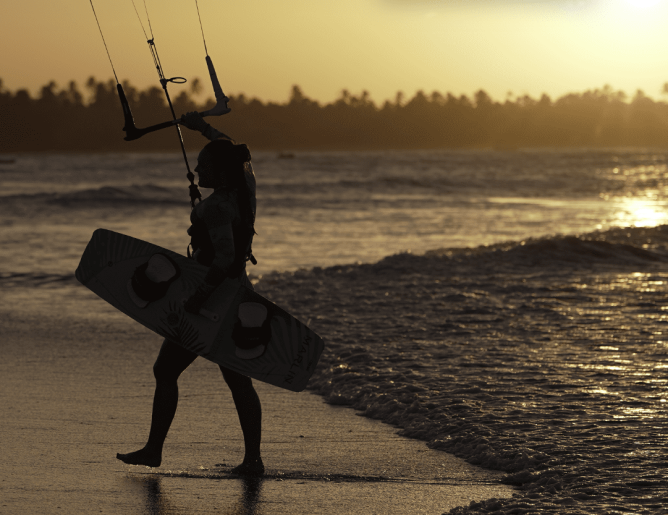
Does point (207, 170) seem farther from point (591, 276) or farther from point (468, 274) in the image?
point (591, 276)

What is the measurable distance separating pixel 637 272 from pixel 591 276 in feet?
3.15

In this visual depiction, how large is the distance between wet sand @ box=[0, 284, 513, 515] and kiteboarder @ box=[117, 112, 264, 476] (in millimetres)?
215

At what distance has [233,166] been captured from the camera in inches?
148

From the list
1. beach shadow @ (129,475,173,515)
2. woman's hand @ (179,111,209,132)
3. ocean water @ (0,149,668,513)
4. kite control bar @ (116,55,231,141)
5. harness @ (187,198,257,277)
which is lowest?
ocean water @ (0,149,668,513)

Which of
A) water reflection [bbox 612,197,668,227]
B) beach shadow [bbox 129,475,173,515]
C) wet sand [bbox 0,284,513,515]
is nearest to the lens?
beach shadow [bbox 129,475,173,515]

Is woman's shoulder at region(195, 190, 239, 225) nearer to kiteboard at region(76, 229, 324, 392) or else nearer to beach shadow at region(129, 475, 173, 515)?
kiteboard at region(76, 229, 324, 392)

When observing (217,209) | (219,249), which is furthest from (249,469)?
(217,209)

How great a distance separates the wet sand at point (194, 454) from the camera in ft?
11.8

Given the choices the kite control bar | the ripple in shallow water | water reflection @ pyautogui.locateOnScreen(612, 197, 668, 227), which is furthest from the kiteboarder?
water reflection @ pyautogui.locateOnScreen(612, 197, 668, 227)

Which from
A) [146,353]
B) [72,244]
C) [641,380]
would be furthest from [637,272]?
[72,244]

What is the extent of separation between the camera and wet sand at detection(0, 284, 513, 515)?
11.8 ft

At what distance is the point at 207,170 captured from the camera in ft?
12.3

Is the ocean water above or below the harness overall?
below

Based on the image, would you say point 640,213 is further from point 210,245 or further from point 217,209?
point 217,209
